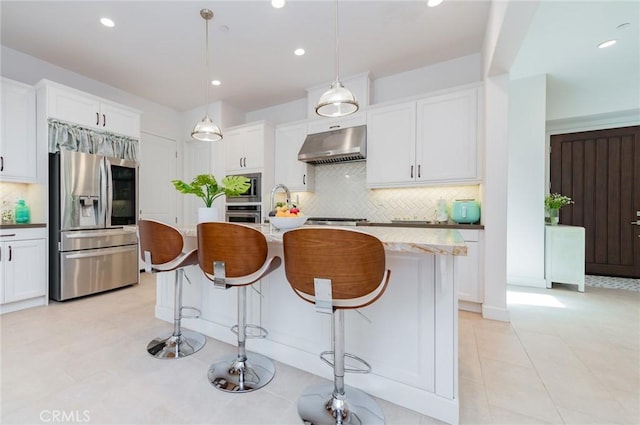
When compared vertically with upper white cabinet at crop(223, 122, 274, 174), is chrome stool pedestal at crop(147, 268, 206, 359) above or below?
below

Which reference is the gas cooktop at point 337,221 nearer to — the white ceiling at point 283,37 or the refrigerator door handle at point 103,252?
the white ceiling at point 283,37

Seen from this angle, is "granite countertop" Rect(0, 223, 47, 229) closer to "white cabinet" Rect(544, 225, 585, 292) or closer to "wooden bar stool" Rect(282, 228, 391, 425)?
"wooden bar stool" Rect(282, 228, 391, 425)

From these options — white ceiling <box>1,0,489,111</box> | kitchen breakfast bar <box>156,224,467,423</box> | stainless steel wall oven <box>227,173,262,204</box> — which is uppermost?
white ceiling <box>1,0,489,111</box>

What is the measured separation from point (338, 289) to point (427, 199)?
2.80 m

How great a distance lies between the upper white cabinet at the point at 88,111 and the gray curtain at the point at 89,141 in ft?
0.23

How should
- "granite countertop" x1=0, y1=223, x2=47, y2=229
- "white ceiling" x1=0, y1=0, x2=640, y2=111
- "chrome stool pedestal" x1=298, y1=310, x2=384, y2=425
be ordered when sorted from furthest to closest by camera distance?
"granite countertop" x1=0, y1=223, x2=47, y2=229, "white ceiling" x1=0, y1=0, x2=640, y2=111, "chrome stool pedestal" x1=298, y1=310, x2=384, y2=425

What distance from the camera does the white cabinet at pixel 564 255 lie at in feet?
11.4

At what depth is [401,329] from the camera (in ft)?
4.85

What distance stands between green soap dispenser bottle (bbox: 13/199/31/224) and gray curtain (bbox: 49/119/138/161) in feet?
2.36

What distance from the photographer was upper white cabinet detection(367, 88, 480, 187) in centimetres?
298

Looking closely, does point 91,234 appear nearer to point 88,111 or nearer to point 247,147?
point 88,111

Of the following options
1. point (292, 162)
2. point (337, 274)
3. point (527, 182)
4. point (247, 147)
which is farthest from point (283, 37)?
point (527, 182)

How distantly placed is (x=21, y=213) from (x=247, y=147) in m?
2.78

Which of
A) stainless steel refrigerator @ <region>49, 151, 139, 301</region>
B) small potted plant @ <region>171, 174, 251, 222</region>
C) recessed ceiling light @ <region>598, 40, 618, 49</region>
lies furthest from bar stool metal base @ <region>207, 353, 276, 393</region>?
recessed ceiling light @ <region>598, 40, 618, 49</region>
